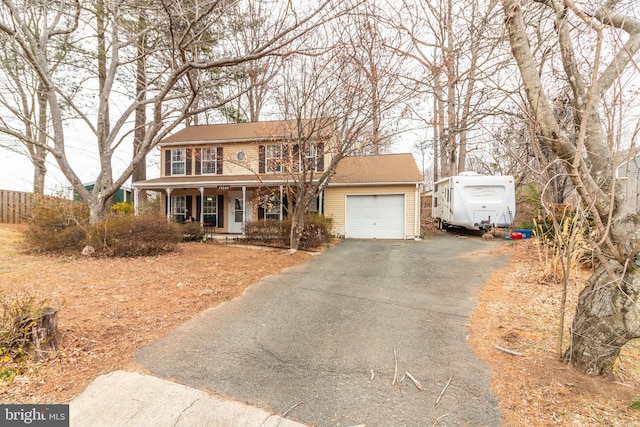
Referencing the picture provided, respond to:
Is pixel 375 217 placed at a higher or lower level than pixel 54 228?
higher

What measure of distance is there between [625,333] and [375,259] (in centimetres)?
689

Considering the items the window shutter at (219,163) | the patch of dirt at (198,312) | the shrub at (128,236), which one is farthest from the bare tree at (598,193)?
the window shutter at (219,163)

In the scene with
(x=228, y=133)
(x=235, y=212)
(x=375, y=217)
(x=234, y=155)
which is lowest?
(x=375, y=217)

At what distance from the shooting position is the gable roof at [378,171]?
14.1 m

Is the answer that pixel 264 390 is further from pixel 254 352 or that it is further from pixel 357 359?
pixel 357 359

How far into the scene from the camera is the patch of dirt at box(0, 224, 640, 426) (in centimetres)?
276

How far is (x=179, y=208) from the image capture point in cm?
1648

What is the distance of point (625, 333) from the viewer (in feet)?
9.02

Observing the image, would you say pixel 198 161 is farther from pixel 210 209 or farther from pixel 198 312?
pixel 198 312

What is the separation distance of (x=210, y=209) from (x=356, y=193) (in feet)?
24.5

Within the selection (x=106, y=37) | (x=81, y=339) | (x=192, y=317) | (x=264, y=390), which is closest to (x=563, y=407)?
(x=264, y=390)

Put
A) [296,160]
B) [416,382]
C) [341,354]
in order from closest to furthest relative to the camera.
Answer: [416,382] → [341,354] → [296,160]

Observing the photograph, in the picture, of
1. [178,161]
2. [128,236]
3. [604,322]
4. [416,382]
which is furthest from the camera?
[178,161]

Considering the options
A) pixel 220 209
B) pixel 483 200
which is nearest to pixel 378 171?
pixel 483 200
